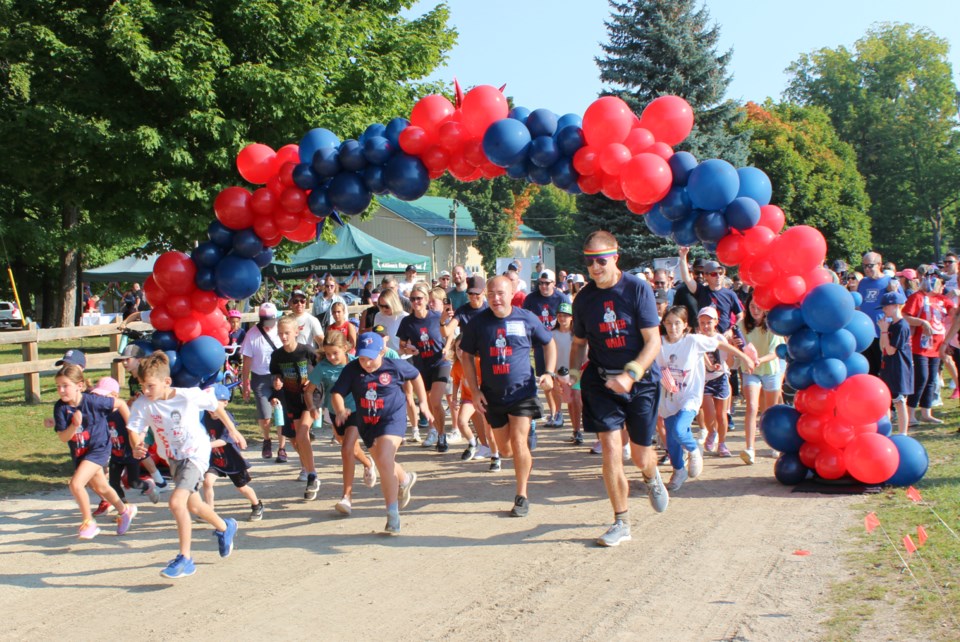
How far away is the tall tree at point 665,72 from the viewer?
3084cm

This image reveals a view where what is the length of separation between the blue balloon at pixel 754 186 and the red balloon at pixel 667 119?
2.06 ft

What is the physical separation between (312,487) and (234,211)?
267 cm

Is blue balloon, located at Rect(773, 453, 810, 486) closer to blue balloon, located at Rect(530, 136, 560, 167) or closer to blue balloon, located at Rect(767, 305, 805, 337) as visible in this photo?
blue balloon, located at Rect(767, 305, 805, 337)

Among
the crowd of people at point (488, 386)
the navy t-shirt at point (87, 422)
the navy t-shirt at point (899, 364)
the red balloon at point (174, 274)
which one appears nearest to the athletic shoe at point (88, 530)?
the crowd of people at point (488, 386)

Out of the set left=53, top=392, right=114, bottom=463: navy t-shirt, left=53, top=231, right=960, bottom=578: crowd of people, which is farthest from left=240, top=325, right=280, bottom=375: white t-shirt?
left=53, top=392, right=114, bottom=463: navy t-shirt

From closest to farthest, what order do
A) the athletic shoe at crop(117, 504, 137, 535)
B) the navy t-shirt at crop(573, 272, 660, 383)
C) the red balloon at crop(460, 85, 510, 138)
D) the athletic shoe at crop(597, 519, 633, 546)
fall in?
the athletic shoe at crop(597, 519, 633, 546)
the navy t-shirt at crop(573, 272, 660, 383)
the athletic shoe at crop(117, 504, 137, 535)
the red balloon at crop(460, 85, 510, 138)

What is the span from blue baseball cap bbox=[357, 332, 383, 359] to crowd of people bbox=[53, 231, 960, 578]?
2 centimetres

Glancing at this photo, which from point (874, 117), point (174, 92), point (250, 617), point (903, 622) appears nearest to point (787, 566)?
point (903, 622)

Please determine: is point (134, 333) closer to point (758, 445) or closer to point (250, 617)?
point (250, 617)

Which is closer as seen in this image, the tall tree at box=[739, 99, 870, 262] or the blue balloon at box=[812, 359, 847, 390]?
the blue balloon at box=[812, 359, 847, 390]

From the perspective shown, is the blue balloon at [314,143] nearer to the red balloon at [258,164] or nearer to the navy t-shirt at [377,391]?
the red balloon at [258,164]

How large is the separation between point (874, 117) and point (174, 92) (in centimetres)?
6166

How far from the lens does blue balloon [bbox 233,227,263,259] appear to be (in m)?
8.09

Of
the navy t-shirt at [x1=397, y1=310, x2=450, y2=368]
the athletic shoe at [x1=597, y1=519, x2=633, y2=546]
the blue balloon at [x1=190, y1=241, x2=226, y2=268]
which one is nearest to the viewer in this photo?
the athletic shoe at [x1=597, y1=519, x2=633, y2=546]
